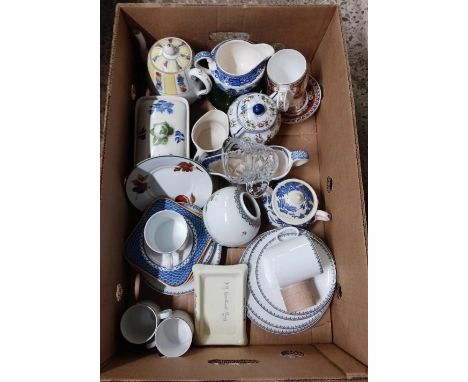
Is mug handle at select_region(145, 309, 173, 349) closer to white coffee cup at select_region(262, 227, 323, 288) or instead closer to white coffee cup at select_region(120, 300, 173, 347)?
white coffee cup at select_region(120, 300, 173, 347)

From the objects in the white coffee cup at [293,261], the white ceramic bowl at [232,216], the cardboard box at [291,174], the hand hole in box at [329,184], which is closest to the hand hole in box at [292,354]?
the cardboard box at [291,174]

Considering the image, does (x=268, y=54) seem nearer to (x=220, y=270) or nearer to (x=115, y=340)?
(x=220, y=270)

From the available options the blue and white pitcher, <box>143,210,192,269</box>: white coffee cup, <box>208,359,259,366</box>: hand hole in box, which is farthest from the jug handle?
<box>208,359,259,366</box>: hand hole in box

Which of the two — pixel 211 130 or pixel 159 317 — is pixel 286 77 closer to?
pixel 211 130

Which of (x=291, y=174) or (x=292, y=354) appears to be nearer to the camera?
(x=292, y=354)

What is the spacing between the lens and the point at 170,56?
846 millimetres

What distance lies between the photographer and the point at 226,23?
88 centimetres

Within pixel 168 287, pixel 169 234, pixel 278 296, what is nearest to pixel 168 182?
pixel 169 234

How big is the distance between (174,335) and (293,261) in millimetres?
271

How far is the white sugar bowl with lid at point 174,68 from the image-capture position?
2.79ft

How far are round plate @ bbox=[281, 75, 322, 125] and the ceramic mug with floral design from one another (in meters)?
0.04

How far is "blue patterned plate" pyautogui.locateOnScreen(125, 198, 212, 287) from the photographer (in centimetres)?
84

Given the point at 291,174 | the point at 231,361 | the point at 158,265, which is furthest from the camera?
the point at 291,174

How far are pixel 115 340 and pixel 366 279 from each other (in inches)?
18.4
